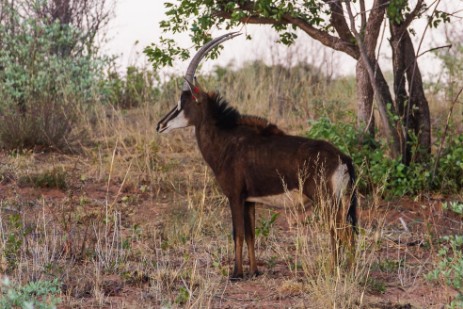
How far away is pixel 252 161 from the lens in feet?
24.2

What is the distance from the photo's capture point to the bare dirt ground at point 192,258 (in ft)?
21.6

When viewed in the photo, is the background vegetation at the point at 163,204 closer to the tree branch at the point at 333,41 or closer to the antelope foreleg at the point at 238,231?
the antelope foreleg at the point at 238,231

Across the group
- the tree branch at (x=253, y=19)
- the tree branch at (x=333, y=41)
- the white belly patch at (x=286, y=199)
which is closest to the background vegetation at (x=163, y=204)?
the white belly patch at (x=286, y=199)

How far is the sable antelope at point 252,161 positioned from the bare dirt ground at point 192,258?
0.36 m

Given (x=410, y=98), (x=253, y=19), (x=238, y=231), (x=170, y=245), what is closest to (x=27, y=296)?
(x=238, y=231)

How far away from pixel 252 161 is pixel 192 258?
1330 millimetres

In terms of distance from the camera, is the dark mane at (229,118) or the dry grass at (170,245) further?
the dark mane at (229,118)

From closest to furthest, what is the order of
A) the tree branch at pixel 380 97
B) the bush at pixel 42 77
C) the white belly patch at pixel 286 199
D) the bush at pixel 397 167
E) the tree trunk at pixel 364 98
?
the white belly patch at pixel 286 199, the tree branch at pixel 380 97, the bush at pixel 397 167, the tree trunk at pixel 364 98, the bush at pixel 42 77

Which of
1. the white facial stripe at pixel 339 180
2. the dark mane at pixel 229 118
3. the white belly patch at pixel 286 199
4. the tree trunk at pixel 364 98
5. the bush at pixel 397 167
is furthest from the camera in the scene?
the tree trunk at pixel 364 98

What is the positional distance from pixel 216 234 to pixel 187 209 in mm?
959

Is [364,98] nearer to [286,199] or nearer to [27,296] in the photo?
[286,199]

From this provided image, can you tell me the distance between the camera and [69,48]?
16.4 metres

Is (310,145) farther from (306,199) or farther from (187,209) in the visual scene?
(187,209)

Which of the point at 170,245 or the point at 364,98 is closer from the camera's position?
the point at 170,245
